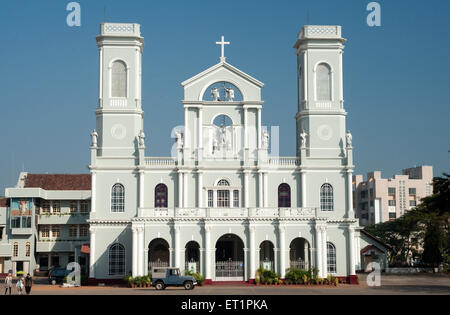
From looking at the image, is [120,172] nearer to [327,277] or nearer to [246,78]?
[246,78]

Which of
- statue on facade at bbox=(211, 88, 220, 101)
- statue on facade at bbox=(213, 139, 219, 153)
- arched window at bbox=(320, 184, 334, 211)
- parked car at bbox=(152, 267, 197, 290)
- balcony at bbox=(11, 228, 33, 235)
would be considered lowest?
parked car at bbox=(152, 267, 197, 290)

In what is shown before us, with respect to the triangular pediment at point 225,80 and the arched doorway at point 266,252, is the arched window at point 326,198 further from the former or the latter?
the triangular pediment at point 225,80

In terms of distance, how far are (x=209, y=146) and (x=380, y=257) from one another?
2407 cm

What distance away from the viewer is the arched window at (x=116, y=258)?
43812 millimetres

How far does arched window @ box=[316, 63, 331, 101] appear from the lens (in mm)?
46469

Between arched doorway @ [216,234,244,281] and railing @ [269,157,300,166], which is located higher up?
railing @ [269,157,300,166]

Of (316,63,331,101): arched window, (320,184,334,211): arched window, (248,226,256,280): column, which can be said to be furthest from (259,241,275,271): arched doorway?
(316,63,331,101): arched window

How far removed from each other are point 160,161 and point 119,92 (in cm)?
582

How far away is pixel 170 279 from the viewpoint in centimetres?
3722

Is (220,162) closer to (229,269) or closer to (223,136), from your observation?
(223,136)

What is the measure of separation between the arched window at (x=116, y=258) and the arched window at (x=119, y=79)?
10.9 m

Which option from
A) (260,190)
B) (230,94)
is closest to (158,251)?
(260,190)

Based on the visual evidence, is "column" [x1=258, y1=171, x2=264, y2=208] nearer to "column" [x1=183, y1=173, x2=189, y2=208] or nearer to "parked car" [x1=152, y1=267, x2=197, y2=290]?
"column" [x1=183, y1=173, x2=189, y2=208]

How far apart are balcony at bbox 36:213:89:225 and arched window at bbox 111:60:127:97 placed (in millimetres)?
19363
